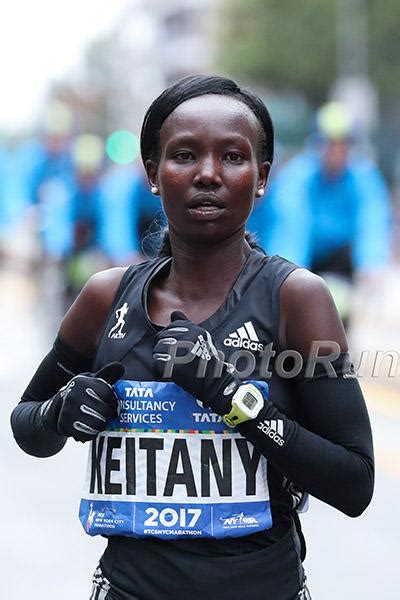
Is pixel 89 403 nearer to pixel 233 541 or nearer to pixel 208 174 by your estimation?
pixel 233 541

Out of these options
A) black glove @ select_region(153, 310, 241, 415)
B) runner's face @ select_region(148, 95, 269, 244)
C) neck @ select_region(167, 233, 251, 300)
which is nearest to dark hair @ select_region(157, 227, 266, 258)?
neck @ select_region(167, 233, 251, 300)

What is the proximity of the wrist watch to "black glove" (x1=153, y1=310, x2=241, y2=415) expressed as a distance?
0.01 metres

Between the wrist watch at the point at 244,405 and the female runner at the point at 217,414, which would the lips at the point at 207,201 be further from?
the wrist watch at the point at 244,405

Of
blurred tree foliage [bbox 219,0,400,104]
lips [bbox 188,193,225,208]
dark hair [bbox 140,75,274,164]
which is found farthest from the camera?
blurred tree foliage [bbox 219,0,400,104]

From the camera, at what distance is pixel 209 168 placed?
2.67 meters

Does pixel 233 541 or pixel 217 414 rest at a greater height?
pixel 217 414

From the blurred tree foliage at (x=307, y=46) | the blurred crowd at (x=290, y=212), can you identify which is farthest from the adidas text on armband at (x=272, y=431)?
the blurred tree foliage at (x=307, y=46)

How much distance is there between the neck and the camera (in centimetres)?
280

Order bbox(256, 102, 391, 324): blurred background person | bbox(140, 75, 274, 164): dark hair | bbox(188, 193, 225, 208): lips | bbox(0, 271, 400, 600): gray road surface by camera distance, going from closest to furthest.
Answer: bbox(188, 193, 225, 208): lips, bbox(140, 75, 274, 164): dark hair, bbox(0, 271, 400, 600): gray road surface, bbox(256, 102, 391, 324): blurred background person

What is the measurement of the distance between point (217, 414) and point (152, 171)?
57 centimetres

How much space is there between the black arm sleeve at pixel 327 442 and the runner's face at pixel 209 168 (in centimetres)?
36

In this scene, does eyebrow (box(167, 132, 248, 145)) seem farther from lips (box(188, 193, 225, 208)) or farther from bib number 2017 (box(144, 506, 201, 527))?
bib number 2017 (box(144, 506, 201, 527))

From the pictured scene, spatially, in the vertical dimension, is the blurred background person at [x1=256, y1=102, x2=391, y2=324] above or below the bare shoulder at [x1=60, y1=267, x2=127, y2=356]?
above

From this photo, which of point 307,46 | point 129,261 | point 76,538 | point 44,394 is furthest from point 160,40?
point 44,394
